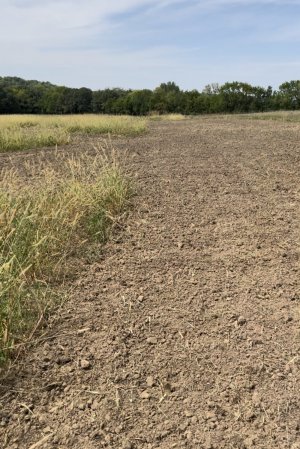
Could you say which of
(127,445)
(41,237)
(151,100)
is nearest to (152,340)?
(127,445)

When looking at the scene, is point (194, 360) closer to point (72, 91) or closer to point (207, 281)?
point (207, 281)

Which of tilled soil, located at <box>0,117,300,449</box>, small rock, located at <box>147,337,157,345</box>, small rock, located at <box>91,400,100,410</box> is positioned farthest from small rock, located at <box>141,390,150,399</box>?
small rock, located at <box>147,337,157,345</box>

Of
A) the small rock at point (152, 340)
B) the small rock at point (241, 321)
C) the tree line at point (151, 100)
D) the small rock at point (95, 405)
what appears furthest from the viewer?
the tree line at point (151, 100)

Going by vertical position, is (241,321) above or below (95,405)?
above

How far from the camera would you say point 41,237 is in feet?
8.33

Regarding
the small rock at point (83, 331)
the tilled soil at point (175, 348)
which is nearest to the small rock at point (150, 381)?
the tilled soil at point (175, 348)

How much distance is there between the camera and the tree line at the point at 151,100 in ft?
89.8

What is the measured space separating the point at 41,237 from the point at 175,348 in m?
1.02

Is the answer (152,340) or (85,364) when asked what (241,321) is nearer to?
(152,340)

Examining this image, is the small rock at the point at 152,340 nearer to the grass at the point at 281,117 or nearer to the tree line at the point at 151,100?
the grass at the point at 281,117

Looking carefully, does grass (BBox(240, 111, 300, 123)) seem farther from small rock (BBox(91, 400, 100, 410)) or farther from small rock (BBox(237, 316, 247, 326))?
small rock (BBox(91, 400, 100, 410))

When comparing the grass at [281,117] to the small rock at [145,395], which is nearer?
the small rock at [145,395]

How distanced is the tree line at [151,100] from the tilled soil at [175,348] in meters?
25.4

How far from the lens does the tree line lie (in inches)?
1078
